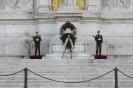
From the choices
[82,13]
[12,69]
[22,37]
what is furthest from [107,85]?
[22,37]

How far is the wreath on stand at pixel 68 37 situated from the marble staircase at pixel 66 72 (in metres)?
3.99

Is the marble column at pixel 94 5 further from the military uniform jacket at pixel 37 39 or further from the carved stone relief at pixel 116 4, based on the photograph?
the military uniform jacket at pixel 37 39

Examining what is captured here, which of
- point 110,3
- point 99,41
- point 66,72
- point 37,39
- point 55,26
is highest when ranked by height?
point 110,3

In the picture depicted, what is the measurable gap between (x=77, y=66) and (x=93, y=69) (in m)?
1.02

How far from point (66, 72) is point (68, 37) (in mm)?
6458

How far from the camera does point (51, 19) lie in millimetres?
29594

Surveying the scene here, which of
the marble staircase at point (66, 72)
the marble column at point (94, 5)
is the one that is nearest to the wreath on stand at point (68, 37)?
the marble column at point (94, 5)

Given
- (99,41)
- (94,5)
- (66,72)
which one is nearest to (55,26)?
(94,5)

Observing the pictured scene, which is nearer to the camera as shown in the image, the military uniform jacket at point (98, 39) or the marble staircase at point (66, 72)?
the marble staircase at point (66, 72)

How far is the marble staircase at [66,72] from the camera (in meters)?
19.1

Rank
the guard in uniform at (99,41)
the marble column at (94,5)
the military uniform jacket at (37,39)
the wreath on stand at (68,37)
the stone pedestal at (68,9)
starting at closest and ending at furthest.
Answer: the wreath on stand at (68,37) → the guard in uniform at (99,41) → the military uniform jacket at (37,39) → the stone pedestal at (68,9) → the marble column at (94,5)

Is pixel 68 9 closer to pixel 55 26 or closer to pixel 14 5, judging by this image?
pixel 55 26

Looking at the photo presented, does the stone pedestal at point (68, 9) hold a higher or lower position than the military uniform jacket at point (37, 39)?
higher

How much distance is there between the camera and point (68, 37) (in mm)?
27250
